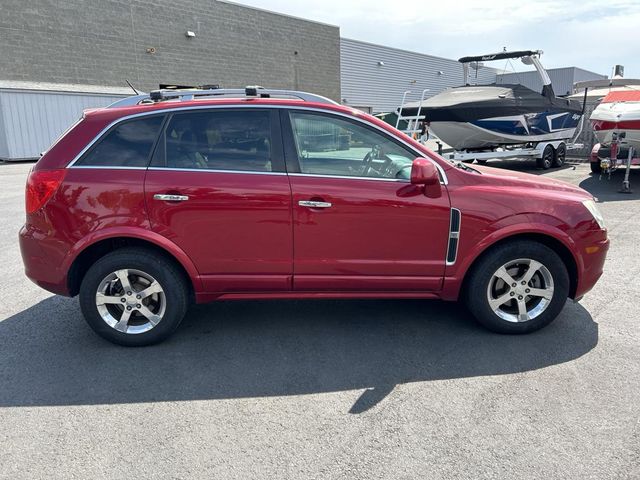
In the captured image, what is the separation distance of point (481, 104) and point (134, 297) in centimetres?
1087

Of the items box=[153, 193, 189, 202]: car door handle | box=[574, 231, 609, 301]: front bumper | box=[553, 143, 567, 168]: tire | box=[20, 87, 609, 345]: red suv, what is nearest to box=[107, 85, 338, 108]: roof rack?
box=[20, 87, 609, 345]: red suv

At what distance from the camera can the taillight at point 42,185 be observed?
3764 millimetres

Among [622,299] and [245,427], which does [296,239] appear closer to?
[245,427]

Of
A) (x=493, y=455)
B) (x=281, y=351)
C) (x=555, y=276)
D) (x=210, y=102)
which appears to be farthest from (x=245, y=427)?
(x=555, y=276)

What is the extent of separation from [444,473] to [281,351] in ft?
5.45

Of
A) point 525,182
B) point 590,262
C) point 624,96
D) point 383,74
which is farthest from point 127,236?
point 383,74

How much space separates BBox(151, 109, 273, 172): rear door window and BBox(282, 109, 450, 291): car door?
0.65 ft

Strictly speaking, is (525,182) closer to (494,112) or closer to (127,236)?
(127,236)

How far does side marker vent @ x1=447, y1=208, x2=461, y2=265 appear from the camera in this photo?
388 cm

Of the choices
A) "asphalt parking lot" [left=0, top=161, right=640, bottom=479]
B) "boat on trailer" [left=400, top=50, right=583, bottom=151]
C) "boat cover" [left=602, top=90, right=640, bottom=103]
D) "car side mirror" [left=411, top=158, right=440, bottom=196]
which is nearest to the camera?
"asphalt parking lot" [left=0, top=161, right=640, bottom=479]

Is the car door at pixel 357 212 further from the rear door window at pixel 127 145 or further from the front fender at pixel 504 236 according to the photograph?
the rear door window at pixel 127 145

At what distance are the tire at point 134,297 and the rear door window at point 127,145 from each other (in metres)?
0.67

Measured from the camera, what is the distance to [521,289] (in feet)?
13.4

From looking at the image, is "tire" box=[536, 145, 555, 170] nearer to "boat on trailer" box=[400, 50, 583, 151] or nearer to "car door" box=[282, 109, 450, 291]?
"boat on trailer" box=[400, 50, 583, 151]
